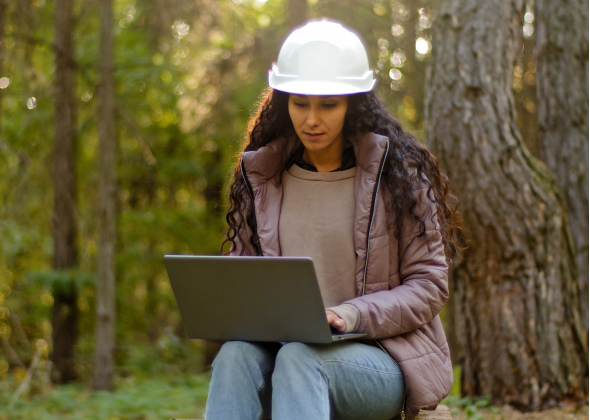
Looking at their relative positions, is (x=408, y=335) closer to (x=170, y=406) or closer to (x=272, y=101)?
(x=272, y=101)

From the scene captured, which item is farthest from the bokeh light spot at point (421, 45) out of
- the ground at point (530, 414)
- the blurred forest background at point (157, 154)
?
the ground at point (530, 414)

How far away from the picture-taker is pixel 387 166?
7.20ft

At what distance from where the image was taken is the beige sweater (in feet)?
7.14

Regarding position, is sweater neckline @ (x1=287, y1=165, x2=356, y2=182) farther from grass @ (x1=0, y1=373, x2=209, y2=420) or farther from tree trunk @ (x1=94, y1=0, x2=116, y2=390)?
tree trunk @ (x1=94, y1=0, x2=116, y2=390)

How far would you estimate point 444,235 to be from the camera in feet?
7.28

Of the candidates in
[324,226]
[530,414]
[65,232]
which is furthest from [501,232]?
[65,232]

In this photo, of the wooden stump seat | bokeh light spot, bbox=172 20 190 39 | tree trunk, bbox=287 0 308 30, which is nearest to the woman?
the wooden stump seat

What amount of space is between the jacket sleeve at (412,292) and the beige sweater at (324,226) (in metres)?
0.19

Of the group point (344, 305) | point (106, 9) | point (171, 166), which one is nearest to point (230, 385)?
point (344, 305)

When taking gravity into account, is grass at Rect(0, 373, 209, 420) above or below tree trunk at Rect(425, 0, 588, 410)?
below

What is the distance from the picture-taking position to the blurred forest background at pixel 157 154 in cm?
349

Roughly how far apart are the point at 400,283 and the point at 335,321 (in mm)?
400

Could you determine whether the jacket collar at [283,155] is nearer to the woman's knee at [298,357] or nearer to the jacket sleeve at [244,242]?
the jacket sleeve at [244,242]

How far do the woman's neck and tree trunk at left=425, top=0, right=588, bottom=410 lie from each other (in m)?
1.28
